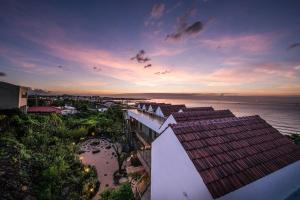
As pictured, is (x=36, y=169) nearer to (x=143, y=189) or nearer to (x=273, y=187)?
(x=143, y=189)

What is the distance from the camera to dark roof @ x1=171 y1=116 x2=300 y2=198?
5.78 meters

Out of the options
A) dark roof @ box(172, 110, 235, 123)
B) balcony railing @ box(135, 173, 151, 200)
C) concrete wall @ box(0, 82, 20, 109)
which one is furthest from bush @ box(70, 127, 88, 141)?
dark roof @ box(172, 110, 235, 123)

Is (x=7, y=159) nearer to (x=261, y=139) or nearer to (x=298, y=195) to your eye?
(x=261, y=139)

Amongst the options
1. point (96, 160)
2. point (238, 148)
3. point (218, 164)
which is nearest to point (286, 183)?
point (238, 148)

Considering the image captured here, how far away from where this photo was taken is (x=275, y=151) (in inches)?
308

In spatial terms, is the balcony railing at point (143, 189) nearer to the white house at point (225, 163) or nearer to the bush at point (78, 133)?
the white house at point (225, 163)

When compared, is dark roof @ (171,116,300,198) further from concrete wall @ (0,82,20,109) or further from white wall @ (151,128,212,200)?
concrete wall @ (0,82,20,109)

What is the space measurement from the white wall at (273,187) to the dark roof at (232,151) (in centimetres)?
25

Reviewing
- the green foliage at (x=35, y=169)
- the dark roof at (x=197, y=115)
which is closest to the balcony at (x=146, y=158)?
the dark roof at (x=197, y=115)

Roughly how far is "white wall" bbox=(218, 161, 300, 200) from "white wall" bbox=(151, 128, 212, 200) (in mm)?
945

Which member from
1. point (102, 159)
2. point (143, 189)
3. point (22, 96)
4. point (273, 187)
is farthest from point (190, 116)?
point (22, 96)

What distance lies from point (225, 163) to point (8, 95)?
1384 inches

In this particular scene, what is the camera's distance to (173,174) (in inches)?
295

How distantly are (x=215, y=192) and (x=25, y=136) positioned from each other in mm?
21960
